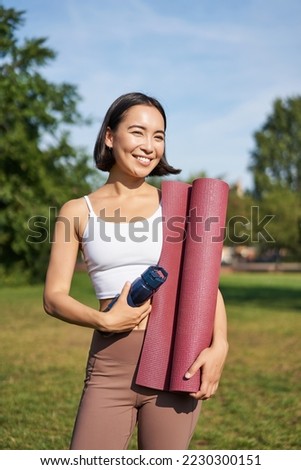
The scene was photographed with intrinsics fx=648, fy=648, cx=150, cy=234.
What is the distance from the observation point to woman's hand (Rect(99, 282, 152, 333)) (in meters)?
2.20

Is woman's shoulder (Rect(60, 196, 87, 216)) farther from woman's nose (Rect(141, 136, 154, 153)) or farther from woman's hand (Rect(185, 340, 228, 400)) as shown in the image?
woman's hand (Rect(185, 340, 228, 400))

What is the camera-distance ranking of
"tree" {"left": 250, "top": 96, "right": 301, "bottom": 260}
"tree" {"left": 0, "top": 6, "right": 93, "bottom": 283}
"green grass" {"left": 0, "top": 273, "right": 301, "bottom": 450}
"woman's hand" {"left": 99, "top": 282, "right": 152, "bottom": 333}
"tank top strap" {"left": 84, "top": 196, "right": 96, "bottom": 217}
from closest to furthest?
"woman's hand" {"left": 99, "top": 282, "right": 152, "bottom": 333} → "tank top strap" {"left": 84, "top": 196, "right": 96, "bottom": 217} → "green grass" {"left": 0, "top": 273, "right": 301, "bottom": 450} → "tree" {"left": 0, "top": 6, "right": 93, "bottom": 283} → "tree" {"left": 250, "top": 96, "right": 301, "bottom": 260}

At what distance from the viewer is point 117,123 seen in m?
2.42

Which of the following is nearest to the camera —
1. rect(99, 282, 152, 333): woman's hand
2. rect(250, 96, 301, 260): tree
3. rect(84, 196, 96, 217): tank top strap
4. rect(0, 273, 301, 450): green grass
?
rect(99, 282, 152, 333): woman's hand

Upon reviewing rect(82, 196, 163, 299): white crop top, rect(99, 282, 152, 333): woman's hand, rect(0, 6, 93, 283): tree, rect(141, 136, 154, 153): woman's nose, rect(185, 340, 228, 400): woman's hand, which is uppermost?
rect(0, 6, 93, 283): tree

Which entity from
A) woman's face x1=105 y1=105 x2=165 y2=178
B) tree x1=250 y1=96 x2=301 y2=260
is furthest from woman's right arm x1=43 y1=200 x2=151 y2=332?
tree x1=250 y1=96 x2=301 y2=260

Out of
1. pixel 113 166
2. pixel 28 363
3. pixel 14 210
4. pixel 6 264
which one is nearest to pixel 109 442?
pixel 113 166

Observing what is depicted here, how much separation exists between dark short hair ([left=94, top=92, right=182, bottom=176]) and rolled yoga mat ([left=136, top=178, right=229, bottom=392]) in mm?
294

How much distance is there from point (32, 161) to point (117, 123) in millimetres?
26969

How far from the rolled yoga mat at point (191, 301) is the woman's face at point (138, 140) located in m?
0.22

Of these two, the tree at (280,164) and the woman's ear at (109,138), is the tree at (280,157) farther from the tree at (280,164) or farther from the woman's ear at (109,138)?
the woman's ear at (109,138)

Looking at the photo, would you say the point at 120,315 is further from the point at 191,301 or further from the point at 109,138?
the point at 109,138

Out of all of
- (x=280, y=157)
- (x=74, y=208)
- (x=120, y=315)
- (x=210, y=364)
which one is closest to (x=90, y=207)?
(x=74, y=208)
